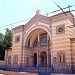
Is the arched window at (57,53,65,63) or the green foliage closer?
the arched window at (57,53,65,63)

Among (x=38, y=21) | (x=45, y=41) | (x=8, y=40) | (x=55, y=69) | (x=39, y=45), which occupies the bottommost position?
(x=55, y=69)

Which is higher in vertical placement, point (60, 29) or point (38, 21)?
point (38, 21)

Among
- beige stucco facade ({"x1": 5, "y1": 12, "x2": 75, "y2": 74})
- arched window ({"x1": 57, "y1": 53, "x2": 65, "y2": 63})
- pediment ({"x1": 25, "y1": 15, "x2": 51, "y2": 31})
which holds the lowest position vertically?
arched window ({"x1": 57, "y1": 53, "x2": 65, "y2": 63})

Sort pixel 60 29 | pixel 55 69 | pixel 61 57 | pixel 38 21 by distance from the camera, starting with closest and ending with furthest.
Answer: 1. pixel 55 69
2. pixel 61 57
3. pixel 60 29
4. pixel 38 21

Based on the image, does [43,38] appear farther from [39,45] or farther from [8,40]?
[8,40]

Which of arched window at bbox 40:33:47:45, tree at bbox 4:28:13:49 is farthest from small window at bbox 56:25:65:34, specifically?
tree at bbox 4:28:13:49

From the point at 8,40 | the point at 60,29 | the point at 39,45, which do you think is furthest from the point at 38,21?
the point at 8,40

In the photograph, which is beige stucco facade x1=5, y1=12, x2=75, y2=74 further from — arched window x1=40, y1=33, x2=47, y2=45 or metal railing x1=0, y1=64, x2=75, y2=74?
metal railing x1=0, y1=64, x2=75, y2=74

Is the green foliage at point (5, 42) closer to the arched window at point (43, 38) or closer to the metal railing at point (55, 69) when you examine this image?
the arched window at point (43, 38)

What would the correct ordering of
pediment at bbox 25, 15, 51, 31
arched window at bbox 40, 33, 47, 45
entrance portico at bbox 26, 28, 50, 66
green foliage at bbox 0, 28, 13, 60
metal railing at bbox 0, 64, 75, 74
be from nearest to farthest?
metal railing at bbox 0, 64, 75, 74 → pediment at bbox 25, 15, 51, 31 → entrance portico at bbox 26, 28, 50, 66 → arched window at bbox 40, 33, 47, 45 → green foliage at bbox 0, 28, 13, 60

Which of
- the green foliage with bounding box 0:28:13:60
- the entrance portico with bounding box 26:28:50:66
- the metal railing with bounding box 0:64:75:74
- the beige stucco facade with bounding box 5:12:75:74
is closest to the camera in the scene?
the metal railing with bounding box 0:64:75:74

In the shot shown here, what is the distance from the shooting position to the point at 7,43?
117ft

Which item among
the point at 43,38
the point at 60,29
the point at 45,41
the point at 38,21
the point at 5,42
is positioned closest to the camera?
the point at 60,29

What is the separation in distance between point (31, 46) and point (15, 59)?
3.25m
